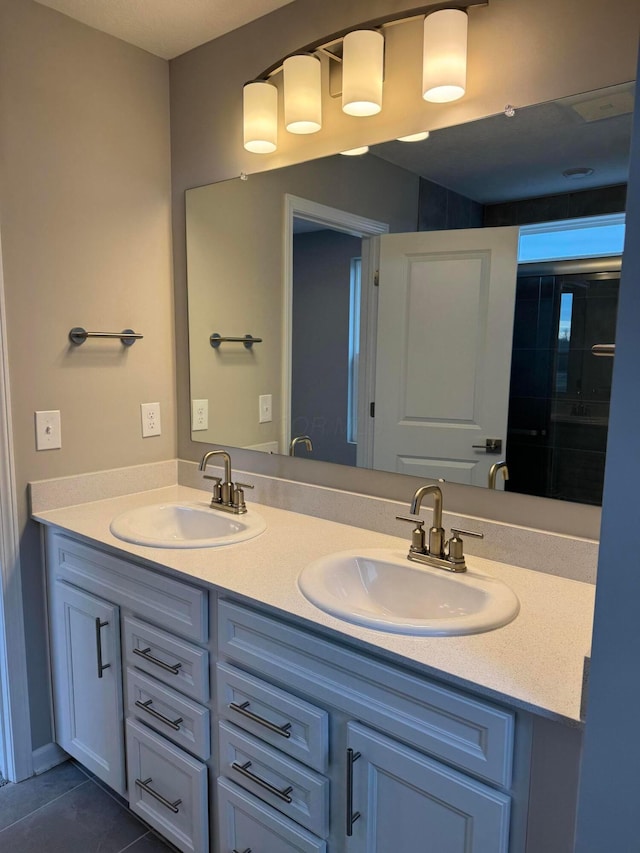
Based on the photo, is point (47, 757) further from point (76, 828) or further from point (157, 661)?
point (157, 661)

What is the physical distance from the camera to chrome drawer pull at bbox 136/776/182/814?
1.54m

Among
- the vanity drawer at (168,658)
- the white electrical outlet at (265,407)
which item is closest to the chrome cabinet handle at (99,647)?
the vanity drawer at (168,658)

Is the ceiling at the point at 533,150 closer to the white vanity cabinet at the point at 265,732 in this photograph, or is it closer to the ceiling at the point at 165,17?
the ceiling at the point at 165,17

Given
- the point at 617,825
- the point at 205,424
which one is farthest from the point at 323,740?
the point at 205,424

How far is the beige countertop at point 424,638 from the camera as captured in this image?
95cm

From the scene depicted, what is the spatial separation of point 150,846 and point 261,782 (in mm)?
668

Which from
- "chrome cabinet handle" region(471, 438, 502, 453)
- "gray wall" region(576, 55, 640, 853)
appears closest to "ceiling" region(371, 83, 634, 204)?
"chrome cabinet handle" region(471, 438, 502, 453)

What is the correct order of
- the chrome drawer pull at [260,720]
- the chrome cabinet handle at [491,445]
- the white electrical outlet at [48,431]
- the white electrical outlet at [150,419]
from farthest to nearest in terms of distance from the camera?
the white electrical outlet at [150,419]
the white electrical outlet at [48,431]
the chrome cabinet handle at [491,445]
the chrome drawer pull at [260,720]

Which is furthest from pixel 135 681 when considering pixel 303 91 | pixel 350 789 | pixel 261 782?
pixel 303 91

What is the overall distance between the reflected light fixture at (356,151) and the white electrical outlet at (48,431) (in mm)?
1198

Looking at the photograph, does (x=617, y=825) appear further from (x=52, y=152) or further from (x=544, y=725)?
(x=52, y=152)

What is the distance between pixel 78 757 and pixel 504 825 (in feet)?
4.75

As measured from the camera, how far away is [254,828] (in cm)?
135

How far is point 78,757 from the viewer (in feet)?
→ 6.12
